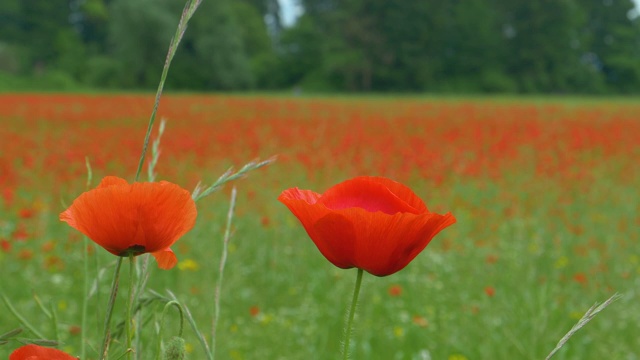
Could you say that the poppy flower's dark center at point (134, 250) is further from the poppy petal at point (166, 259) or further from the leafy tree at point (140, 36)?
the leafy tree at point (140, 36)

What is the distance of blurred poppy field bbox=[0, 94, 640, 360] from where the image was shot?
8.68ft

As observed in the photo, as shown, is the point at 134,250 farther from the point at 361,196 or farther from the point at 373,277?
the point at 373,277

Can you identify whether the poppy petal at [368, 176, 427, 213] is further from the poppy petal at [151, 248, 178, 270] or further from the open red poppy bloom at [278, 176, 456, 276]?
the poppy petal at [151, 248, 178, 270]

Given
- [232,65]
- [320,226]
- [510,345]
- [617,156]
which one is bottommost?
[232,65]

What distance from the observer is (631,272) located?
372 cm

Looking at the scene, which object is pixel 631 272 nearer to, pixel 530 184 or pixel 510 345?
pixel 510 345

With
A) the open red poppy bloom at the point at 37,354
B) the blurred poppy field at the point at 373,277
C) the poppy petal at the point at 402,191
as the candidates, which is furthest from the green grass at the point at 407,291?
the open red poppy bloom at the point at 37,354

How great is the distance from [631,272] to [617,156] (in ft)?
16.4

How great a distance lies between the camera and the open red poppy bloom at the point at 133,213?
0.49 m

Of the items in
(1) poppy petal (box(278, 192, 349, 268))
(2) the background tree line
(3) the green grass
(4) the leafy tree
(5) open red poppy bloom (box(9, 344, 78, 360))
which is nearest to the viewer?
(5) open red poppy bloom (box(9, 344, 78, 360))

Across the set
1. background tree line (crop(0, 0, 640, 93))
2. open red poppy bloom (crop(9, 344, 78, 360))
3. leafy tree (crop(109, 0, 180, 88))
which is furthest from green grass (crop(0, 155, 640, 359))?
background tree line (crop(0, 0, 640, 93))

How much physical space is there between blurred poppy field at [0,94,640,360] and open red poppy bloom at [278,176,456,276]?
0.39ft

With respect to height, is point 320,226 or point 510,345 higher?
point 320,226

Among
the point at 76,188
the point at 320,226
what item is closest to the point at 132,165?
the point at 76,188
